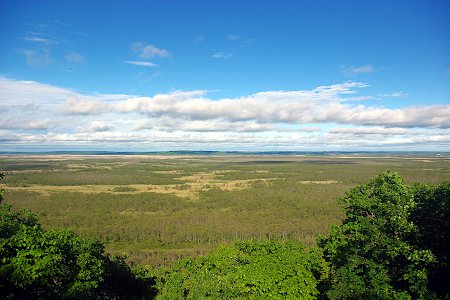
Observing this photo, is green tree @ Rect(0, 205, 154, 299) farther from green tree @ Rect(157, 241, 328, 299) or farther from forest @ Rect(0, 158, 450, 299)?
green tree @ Rect(157, 241, 328, 299)

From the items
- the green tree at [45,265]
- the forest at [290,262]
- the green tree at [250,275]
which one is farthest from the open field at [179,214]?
the green tree at [45,265]

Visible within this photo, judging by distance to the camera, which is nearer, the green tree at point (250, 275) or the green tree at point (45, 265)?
the green tree at point (45, 265)

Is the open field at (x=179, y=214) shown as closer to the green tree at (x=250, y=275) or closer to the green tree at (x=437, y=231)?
the green tree at (x=250, y=275)

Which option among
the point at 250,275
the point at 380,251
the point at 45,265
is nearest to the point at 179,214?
the point at 250,275

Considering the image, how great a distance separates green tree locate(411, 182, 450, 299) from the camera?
21.1m

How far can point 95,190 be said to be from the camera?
12481cm

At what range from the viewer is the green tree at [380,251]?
66.7ft

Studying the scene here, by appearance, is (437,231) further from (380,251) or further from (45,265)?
(45,265)

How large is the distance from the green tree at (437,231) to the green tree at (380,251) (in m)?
0.80

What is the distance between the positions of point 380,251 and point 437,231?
452cm

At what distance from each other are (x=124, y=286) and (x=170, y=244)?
118ft

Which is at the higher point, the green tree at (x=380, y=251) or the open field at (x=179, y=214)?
the green tree at (x=380, y=251)

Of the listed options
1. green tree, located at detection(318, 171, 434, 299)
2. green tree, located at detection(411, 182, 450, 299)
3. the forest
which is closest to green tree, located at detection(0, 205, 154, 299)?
the forest

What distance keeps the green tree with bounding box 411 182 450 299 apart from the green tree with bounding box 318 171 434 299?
0.80m
